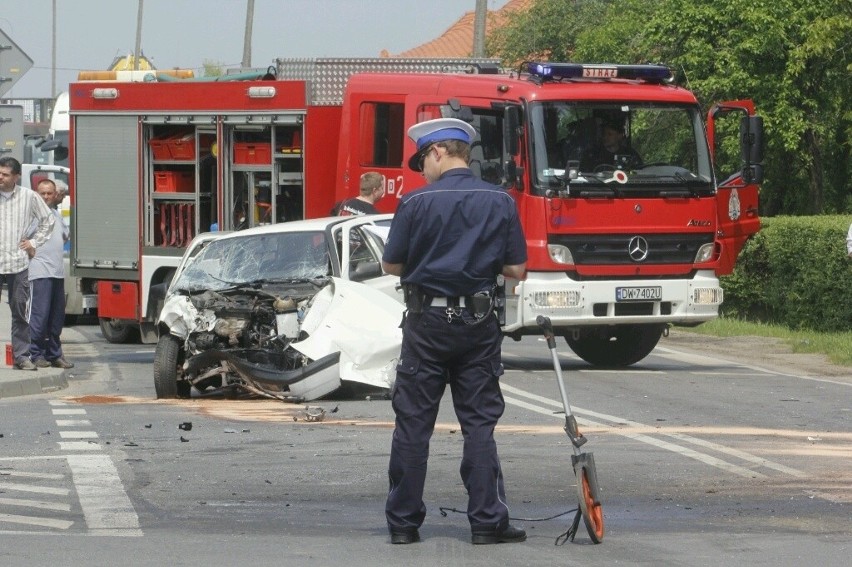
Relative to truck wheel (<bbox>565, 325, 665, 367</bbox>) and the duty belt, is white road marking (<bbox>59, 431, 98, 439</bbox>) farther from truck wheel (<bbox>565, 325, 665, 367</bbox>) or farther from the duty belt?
truck wheel (<bbox>565, 325, 665, 367</bbox>)

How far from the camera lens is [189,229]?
62.5 feet

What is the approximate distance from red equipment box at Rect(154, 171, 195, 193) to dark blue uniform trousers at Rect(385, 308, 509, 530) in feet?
40.2

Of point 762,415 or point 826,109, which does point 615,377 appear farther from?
point 826,109

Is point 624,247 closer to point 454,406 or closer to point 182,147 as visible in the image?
point 182,147

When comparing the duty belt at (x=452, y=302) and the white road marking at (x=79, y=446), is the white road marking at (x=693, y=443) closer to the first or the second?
the duty belt at (x=452, y=302)

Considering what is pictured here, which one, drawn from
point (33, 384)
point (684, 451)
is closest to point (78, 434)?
point (33, 384)

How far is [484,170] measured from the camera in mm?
15047

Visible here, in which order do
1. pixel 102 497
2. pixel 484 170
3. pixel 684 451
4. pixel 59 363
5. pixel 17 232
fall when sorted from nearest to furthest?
pixel 102 497
pixel 684 451
pixel 17 232
pixel 484 170
pixel 59 363

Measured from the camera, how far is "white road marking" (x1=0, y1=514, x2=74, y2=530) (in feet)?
25.0

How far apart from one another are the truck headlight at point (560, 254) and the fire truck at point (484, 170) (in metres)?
0.01

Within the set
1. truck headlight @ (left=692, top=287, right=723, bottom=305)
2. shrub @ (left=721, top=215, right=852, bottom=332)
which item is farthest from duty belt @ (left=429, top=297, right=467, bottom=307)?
shrub @ (left=721, top=215, right=852, bottom=332)

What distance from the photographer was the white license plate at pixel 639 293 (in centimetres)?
1508

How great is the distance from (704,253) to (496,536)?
28.8 feet

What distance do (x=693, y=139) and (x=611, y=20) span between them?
30.1 meters
